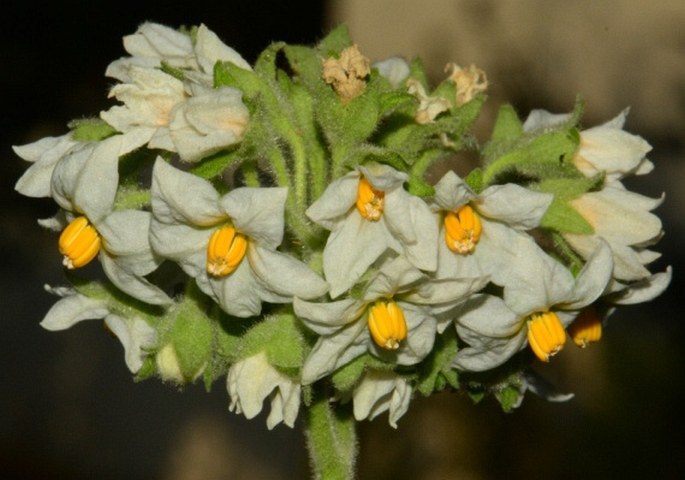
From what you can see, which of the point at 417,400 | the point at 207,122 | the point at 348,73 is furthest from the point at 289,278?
the point at 417,400

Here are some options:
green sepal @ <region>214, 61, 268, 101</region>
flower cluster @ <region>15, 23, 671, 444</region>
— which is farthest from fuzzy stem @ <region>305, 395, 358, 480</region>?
green sepal @ <region>214, 61, 268, 101</region>

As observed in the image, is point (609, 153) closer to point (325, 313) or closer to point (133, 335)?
point (325, 313)

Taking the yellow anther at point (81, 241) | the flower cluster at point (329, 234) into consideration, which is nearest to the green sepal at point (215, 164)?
the flower cluster at point (329, 234)

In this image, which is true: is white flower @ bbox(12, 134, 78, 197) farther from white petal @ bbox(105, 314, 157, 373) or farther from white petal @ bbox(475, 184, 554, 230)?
white petal @ bbox(475, 184, 554, 230)

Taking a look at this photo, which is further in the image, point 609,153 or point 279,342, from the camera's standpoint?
point 609,153

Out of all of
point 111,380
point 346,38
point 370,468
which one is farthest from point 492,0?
point 346,38

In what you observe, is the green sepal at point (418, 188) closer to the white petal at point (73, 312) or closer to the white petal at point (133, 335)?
the white petal at point (133, 335)

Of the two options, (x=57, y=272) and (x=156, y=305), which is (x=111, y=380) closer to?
(x=57, y=272)
